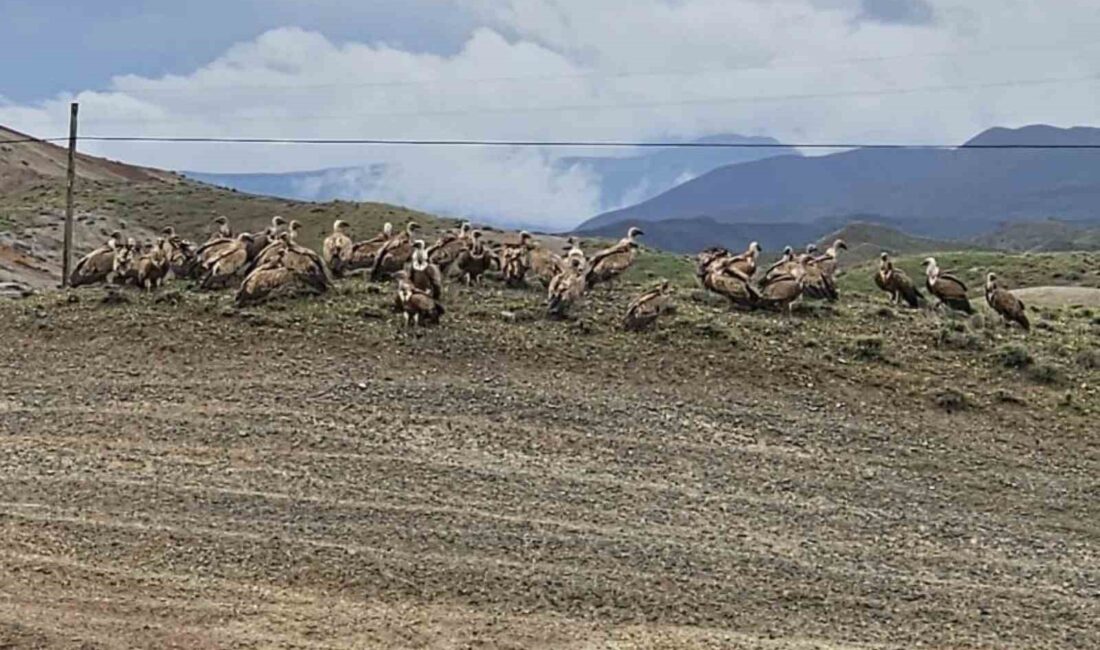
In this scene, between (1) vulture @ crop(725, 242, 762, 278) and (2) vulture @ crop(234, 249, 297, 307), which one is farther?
(1) vulture @ crop(725, 242, 762, 278)

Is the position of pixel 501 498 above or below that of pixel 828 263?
below

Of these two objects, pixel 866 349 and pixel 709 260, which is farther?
pixel 709 260

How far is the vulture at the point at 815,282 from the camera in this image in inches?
714

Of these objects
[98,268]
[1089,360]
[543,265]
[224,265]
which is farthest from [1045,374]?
[98,268]

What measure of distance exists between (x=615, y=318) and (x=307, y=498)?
259 inches

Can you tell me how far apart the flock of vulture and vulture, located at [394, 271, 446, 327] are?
0.01 m

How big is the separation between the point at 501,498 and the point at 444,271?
7800 mm

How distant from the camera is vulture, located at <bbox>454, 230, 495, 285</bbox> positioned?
18281 mm

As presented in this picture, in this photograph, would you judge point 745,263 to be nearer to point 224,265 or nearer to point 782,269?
point 782,269

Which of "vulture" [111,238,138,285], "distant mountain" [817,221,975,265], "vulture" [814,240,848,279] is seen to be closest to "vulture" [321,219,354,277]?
"vulture" [111,238,138,285]

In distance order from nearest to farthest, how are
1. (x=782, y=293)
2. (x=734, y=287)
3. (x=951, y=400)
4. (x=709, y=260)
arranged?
(x=951, y=400) < (x=782, y=293) < (x=734, y=287) < (x=709, y=260)

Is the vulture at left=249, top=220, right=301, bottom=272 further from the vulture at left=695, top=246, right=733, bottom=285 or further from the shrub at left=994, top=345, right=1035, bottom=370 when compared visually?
the shrub at left=994, top=345, right=1035, bottom=370

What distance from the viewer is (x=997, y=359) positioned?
619 inches

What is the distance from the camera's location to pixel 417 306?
15.6m
